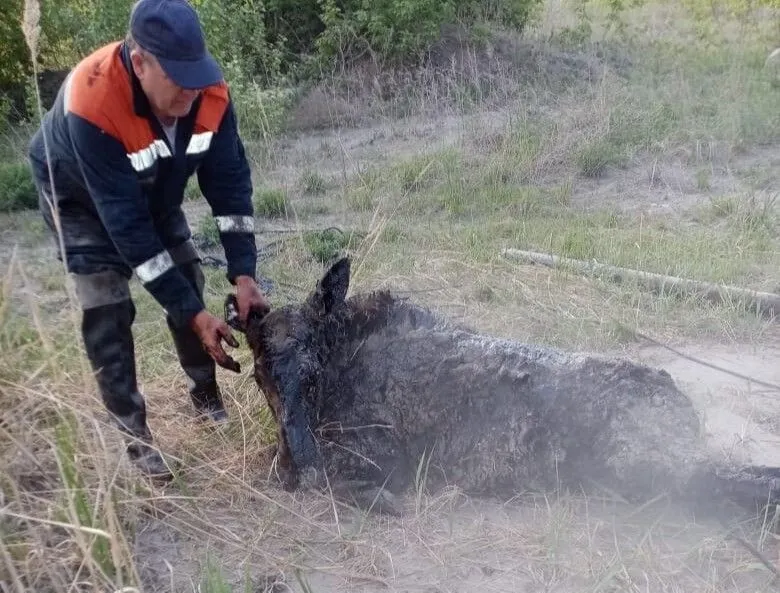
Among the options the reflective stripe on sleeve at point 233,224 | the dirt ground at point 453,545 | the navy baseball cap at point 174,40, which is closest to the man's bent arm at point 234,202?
the reflective stripe on sleeve at point 233,224

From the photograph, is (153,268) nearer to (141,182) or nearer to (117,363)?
(141,182)

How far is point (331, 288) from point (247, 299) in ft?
1.14

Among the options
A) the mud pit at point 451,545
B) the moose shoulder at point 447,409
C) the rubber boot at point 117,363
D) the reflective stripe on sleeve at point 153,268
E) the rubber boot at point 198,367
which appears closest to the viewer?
the mud pit at point 451,545

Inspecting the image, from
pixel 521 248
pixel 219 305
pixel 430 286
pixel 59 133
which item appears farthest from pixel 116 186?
pixel 521 248

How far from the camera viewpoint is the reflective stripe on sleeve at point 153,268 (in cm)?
283

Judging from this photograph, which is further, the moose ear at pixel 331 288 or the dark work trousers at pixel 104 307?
the moose ear at pixel 331 288

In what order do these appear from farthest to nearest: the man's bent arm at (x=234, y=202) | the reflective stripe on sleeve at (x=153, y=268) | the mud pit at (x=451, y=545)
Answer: the man's bent arm at (x=234, y=202) < the reflective stripe on sleeve at (x=153, y=268) < the mud pit at (x=451, y=545)

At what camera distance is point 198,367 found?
357 centimetres

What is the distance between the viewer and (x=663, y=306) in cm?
486

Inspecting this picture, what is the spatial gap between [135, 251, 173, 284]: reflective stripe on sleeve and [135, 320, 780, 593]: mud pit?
83 cm

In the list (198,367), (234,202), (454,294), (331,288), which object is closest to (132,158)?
(234,202)

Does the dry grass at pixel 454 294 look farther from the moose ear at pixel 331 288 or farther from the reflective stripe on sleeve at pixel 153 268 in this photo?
the moose ear at pixel 331 288

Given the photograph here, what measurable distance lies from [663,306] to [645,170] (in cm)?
334

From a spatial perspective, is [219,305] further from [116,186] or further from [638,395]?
[638,395]
